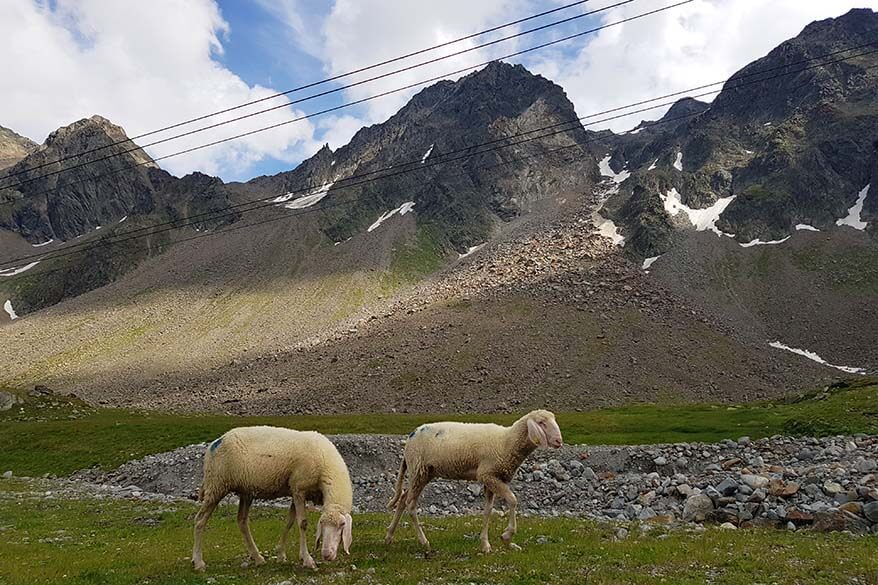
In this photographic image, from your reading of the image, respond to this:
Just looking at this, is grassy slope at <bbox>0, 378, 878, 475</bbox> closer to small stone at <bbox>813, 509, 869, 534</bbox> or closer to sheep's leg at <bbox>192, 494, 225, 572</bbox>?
small stone at <bbox>813, 509, 869, 534</bbox>

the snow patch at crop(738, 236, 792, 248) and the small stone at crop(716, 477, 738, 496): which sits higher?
the snow patch at crop(738, 236, 792, 248)

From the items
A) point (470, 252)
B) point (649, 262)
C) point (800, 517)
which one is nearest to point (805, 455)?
point (800, 517)

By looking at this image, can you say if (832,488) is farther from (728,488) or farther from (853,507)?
(728,488)

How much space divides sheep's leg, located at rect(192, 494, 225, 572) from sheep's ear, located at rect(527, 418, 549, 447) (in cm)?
888

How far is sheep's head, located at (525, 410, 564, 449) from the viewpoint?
15.8 metres

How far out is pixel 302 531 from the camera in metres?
14.3

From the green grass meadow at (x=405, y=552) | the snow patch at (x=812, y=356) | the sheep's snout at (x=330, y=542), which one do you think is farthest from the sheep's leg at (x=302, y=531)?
the snow patch at (x=812, y=356)

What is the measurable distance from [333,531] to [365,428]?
55795 mm

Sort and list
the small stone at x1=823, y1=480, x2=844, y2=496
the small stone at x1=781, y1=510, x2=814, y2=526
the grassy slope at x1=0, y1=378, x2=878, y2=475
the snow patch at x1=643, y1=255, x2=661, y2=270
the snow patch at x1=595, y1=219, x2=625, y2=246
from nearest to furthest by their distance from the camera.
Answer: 1. the small stone at x1=781, y1=510, x2=814, y2=526
2. the small stone at x1=823, y1=480, x2=844, y2=496
3. the grassy slope at x1=0, y1=378, x2=878, y2=475
4. the snow patch at x1=643, y1=255, x2=661, y2=270
5. the snow patch at x1=595, y1=219, x2=625, y2=246

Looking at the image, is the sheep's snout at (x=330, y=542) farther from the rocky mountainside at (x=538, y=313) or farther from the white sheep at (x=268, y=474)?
the rocky mountainside at (x=538, y=313)

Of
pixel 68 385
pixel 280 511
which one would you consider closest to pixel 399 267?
pixel 68 385

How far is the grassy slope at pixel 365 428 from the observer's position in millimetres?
48250

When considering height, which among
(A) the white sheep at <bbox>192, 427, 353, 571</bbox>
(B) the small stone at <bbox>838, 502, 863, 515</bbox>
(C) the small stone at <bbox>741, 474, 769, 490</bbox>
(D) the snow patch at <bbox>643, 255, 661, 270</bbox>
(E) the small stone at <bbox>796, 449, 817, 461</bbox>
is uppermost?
(D) the snow patch at <bbox>643, 255, 661, 270</bbox>

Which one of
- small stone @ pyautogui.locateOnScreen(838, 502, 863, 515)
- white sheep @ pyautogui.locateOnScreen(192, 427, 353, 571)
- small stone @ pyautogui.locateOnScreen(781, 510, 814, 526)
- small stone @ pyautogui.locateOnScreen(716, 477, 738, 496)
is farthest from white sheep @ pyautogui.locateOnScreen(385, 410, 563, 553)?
small stone @ pyautogui.locateOnScreen(716, 477, 738, 496)
